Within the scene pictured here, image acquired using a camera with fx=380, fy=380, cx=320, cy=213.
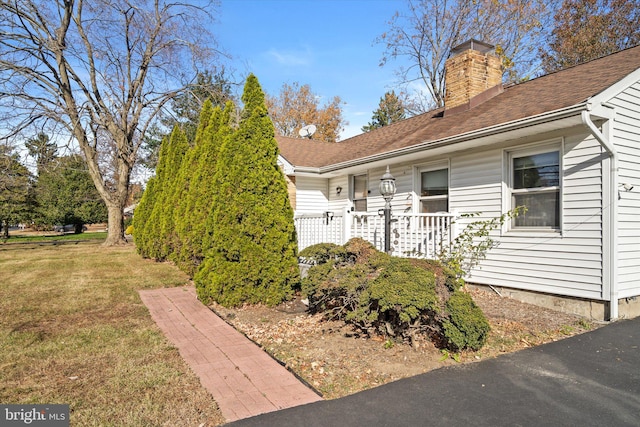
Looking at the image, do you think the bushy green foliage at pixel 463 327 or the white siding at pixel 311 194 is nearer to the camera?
the bushy green foliage at pixel 463 327

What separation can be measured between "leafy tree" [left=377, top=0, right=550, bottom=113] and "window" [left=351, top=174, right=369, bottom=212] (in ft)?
37.5

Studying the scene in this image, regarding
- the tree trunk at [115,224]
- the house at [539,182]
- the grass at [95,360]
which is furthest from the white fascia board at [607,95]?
the tree trunk at [115,224]

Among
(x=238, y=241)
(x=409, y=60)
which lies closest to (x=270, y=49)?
(x=409, y=60)

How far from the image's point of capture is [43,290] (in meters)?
7.69

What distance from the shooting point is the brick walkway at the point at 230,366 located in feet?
10.1

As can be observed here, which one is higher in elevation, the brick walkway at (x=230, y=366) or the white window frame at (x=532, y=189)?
the white window frame at (x=532, y=189)

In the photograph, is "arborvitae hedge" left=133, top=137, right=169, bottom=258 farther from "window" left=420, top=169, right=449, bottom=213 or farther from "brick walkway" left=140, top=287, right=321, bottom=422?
"window" left=420, top=169, right=449, bottom=213

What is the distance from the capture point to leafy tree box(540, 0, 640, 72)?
53.2 feet

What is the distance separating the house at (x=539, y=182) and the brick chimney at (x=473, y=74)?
0.03 meters

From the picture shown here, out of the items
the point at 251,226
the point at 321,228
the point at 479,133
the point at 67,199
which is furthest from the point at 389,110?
the point at 67,199

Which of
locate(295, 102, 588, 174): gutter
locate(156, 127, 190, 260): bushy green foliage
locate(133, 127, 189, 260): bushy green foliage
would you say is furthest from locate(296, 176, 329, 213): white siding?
locate(133, 127, 189, 260): bushy green foliage

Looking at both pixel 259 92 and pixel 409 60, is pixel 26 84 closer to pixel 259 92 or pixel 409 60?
pixel 259 92

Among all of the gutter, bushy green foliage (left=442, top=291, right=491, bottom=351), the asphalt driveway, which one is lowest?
the asphalt driveway

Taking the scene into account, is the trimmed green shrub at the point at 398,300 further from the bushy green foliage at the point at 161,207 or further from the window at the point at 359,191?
the bushy green foliage at the point at 161,207
